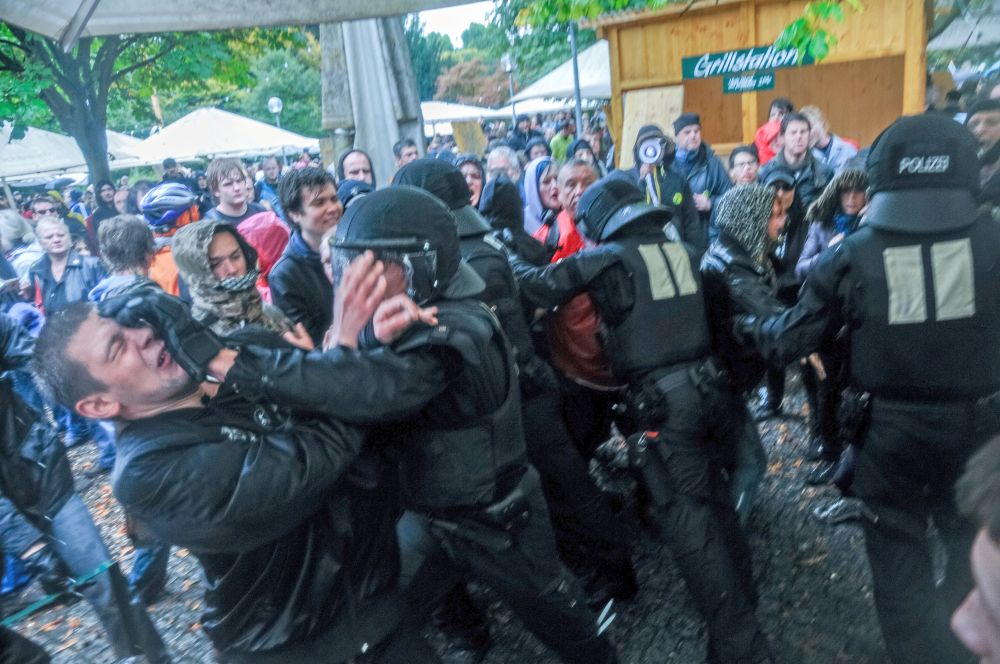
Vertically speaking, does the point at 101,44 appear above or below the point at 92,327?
above

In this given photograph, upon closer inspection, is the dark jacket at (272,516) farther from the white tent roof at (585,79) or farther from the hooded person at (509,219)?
the white tent roof at (585,79)

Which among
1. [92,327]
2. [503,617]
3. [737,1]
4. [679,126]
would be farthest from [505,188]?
[737,1]

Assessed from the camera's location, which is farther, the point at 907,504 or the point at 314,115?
the point at 314,115

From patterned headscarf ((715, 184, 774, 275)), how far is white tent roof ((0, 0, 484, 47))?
1.50 meters

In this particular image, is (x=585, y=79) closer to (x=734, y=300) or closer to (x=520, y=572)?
(x=734, y=300)

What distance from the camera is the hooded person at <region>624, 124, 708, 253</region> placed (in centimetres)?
594

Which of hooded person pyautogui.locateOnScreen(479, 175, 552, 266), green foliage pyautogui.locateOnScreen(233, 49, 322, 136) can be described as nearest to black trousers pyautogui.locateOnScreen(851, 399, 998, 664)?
hooded person pyautogui.locateOnScreen(479, 175, 552, 266)

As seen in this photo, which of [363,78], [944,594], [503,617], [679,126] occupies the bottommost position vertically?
[503,617]

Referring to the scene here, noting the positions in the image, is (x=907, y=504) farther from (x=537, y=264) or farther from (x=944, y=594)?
(x=537, y=264)

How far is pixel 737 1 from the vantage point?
811 cm

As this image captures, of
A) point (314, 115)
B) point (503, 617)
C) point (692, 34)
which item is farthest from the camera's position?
point (314, 115)

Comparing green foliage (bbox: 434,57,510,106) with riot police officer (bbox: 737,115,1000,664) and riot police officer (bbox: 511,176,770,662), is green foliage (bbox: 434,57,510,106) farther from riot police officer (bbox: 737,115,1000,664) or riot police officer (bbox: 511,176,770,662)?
riot police officer (bbox: 737,115,1000,664)

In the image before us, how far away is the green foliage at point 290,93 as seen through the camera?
41.5 metres

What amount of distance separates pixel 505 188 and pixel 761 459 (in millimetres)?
2076
